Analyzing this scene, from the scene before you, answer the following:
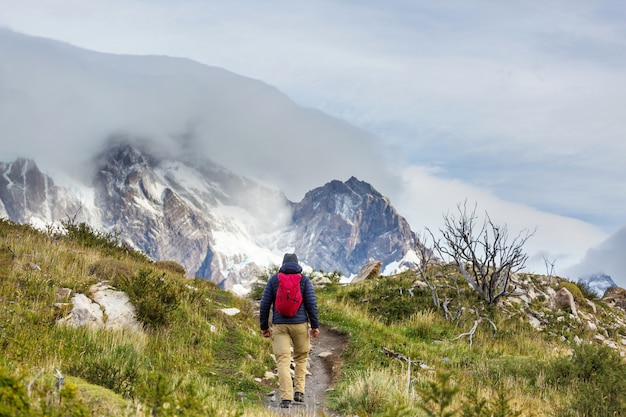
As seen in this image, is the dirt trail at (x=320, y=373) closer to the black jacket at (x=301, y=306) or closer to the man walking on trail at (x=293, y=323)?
the man walking on trail at (x=293, y=323)

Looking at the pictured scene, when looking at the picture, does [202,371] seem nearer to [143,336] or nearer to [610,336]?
[143,336]

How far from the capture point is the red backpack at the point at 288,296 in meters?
9.32

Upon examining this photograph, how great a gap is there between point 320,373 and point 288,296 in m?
4.00

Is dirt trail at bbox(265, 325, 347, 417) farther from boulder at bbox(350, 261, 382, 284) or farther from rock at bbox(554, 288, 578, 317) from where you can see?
boulder at bbox(350, 261, 382, 284)

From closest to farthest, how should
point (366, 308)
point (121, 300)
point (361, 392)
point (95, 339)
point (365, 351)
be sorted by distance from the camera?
point (361, 392), point (95, 339), point (121, 300), point (365, 351), point (366, 308)

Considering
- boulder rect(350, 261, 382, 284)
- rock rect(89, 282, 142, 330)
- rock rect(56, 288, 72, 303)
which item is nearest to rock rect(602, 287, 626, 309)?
boulder rect(350, 261, 382, 284)

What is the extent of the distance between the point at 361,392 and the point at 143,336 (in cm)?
488

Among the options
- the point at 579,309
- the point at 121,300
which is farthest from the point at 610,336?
the point at 121,300

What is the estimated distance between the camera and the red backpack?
9320 mm

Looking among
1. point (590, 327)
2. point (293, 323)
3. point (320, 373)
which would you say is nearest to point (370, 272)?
point (590, 327)

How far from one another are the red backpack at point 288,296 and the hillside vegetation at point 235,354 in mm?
1643

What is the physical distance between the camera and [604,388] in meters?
8.59

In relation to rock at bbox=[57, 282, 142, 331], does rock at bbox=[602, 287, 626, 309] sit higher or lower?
higher

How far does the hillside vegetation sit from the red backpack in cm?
164
